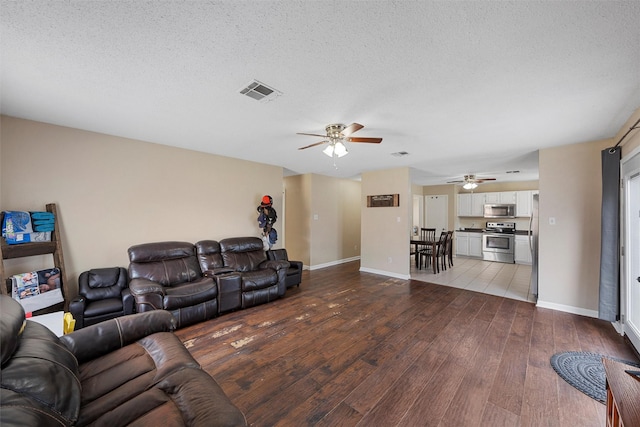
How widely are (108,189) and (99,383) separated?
290 cm

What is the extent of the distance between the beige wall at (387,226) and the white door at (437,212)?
3.43 metres

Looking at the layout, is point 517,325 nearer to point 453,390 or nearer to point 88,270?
point 453,390

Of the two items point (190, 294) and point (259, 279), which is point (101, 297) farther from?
point (259, 279)

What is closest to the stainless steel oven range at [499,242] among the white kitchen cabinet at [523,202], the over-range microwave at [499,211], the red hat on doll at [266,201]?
the over-range microwave at [499,211]

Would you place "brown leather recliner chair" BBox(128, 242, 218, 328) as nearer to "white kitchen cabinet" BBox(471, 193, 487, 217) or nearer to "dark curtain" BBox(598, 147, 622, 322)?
"dark curtain" BBox(598, 147, 622, 322)

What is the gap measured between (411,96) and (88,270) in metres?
4.38

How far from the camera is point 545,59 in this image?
165 cm

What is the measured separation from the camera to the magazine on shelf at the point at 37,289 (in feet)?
8.20

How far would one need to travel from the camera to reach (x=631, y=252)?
273cm

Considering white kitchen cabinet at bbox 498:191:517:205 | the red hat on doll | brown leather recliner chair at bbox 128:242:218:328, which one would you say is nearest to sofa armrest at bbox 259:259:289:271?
brown leather recliner chair at bbox 128:242:218:328

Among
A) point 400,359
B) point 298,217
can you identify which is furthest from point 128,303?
point 298,217

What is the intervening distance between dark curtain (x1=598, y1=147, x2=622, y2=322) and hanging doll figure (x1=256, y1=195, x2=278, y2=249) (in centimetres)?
491

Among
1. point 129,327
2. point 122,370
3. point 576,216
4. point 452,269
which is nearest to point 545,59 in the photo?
point 576,216

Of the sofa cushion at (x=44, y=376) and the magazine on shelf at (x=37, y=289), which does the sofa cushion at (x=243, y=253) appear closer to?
the magazine on shelf at (x=37, y=289)
